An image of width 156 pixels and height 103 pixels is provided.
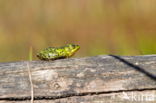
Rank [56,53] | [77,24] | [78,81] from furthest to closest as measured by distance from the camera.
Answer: [77,24] < [56,53] < [78,81]

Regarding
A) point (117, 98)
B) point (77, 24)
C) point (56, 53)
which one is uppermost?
point (77, 24)

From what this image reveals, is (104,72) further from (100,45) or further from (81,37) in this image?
(81,37)

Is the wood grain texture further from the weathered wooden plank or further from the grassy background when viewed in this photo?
the grassy background

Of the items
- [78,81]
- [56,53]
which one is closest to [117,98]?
[78,81]

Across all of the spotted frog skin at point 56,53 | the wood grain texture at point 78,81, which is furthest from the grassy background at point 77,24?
the wood grain texture at point 78,81

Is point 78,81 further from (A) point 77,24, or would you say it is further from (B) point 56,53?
(A) point 77,24

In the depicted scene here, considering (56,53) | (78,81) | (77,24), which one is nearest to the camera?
(78,81)
